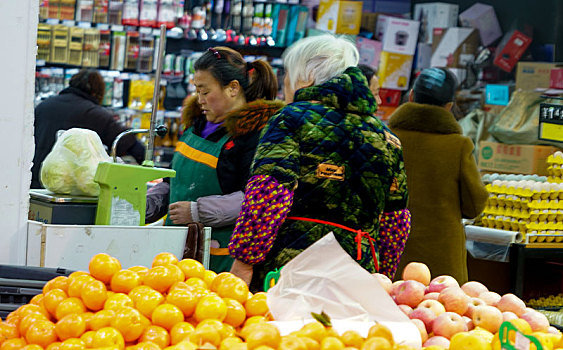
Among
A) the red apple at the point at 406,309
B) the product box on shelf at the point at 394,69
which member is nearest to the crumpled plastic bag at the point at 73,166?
the red apple at the point at 406,309

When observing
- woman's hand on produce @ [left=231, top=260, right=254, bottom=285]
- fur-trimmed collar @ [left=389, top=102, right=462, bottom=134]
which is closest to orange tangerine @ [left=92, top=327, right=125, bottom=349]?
woman's hand on produce @ [left=231, top=260, right=254, bottom=285]

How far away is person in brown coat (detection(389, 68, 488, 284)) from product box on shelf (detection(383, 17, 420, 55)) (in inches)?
144

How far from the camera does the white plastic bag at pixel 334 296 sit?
1.63 m

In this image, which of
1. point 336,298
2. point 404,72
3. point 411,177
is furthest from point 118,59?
point 336,298

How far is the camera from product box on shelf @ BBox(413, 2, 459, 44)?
287 inches

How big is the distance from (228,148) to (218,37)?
3902 mm

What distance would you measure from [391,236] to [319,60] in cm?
72

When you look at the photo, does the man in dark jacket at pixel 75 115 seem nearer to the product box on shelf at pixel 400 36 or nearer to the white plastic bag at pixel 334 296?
the product box on shelf at pixel 400 36

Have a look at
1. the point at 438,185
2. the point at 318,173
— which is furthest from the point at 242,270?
Answer: the point at 438,185

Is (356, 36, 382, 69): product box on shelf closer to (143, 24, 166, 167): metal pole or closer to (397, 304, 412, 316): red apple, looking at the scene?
(143, 24, 166, 167): metal pole

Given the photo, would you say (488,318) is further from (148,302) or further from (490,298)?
(148,302)

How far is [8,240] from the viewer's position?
2.24 metres

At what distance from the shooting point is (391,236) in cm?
288

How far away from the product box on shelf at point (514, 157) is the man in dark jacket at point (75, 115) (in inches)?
106
